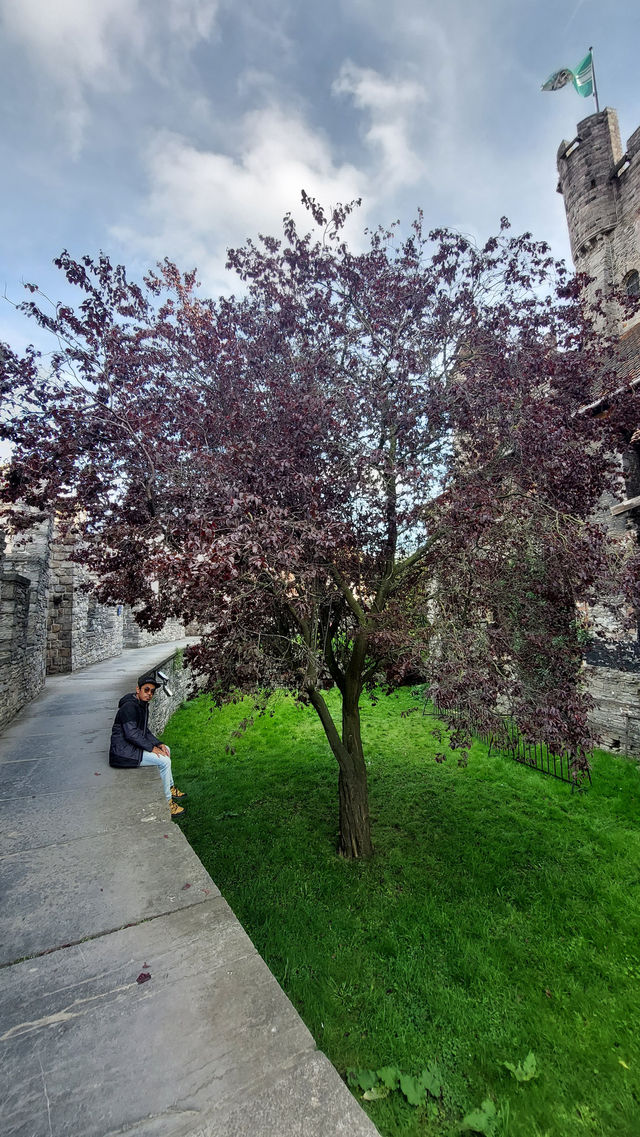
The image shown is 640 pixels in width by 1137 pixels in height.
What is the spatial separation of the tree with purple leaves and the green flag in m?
20.6

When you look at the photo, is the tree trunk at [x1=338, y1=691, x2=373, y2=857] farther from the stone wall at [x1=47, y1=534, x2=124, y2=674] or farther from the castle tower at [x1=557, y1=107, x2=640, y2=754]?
the stone wall at [x1=47, y1=534, x2=124, y2=674]

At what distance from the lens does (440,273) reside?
227 inches

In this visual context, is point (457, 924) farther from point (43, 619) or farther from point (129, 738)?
point (43, 619)

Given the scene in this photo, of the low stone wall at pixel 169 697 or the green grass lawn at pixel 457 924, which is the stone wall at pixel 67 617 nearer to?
the low stone wall at pixel 169 697

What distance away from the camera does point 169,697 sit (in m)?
12.7

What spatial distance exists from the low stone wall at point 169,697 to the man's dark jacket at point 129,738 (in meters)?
3.86

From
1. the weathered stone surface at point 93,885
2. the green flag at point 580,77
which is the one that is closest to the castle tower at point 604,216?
the green flag at point 580,77

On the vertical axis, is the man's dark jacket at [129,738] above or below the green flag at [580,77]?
below

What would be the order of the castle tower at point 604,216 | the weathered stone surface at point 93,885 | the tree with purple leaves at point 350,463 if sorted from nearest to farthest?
the weathered stone surface at point 93,885
the tree with purple leaves at point 350,463
the castle tower at point 604,216

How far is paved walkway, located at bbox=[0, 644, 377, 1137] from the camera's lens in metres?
1.67

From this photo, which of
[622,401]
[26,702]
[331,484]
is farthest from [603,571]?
[26,702]

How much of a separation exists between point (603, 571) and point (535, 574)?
0.69 metres

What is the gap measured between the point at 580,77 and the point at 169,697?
26901 mm

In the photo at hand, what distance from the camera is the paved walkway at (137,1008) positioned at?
5.49ft
